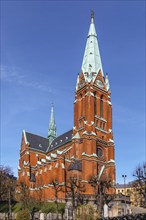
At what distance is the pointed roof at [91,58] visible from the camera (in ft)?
279

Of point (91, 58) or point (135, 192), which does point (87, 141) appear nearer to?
point (91, 58)

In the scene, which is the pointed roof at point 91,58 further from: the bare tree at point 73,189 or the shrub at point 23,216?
the shrub at point 23,216

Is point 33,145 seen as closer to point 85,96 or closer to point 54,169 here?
point 54,169

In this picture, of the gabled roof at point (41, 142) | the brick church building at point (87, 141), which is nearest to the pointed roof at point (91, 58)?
the brick church building at point (87, 141)

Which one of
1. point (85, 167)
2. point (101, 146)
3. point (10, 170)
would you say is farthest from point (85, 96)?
point (10, 170)

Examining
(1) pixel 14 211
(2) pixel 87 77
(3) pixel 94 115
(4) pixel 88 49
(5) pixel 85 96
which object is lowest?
(1) pixel 14 211

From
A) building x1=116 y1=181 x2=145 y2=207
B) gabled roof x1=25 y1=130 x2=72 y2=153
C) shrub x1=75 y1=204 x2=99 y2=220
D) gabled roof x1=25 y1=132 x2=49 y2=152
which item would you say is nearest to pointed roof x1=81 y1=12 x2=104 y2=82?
gabled roof x1=25 y1=130 x2=72 y2=153

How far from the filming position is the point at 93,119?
7888cm

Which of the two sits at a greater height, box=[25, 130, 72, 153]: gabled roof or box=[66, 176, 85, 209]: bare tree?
box=[25, 130, 72, 153]: gabled roof

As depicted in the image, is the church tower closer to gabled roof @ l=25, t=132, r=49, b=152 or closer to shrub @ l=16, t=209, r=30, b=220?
shrub @ l=16, t=209, r=30, b=220

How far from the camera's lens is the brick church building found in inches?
2950

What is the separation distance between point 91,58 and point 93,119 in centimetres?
1982

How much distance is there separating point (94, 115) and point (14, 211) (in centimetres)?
3136

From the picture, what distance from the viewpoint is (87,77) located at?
8400cm
